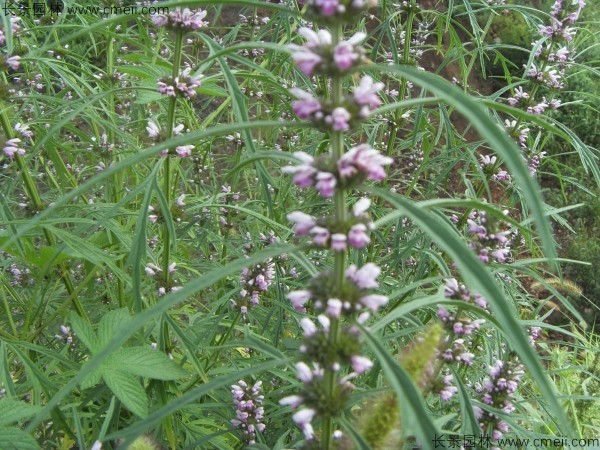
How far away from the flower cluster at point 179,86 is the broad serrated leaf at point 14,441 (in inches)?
40.7

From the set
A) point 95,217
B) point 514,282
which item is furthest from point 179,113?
point 514,282

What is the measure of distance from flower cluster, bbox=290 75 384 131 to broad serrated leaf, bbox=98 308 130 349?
110 centimetres

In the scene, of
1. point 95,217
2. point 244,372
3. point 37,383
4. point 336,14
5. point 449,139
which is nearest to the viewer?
point 336,14

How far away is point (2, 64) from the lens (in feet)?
6.91

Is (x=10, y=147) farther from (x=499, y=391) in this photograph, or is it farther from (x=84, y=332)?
(x=499, y=391)

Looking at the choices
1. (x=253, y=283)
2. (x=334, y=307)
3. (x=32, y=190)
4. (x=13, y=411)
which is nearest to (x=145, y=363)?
(x=13, y=411)

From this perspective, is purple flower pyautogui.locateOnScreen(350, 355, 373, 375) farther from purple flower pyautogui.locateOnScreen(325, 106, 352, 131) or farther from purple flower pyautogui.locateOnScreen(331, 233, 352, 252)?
purple flower pyautogui.locateOnScreen(325, 106, 352, 131)

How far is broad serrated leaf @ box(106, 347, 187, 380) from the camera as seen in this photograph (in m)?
1.71

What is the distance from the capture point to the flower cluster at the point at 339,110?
3.20 feet

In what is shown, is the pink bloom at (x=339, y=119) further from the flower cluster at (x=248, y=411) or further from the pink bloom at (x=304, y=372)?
the flower cluster at (x=248, y=411)

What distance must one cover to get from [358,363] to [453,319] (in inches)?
33.3

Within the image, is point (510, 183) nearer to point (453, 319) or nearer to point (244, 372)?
point (453, 319)

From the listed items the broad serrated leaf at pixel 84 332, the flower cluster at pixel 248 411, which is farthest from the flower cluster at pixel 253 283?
the broad serrated leaf at pixel 84 332

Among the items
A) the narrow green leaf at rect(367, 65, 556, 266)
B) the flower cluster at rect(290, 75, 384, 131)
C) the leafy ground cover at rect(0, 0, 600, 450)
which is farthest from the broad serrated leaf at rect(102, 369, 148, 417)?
the narrow green leaf at rect(367, 65, 556, 266)
